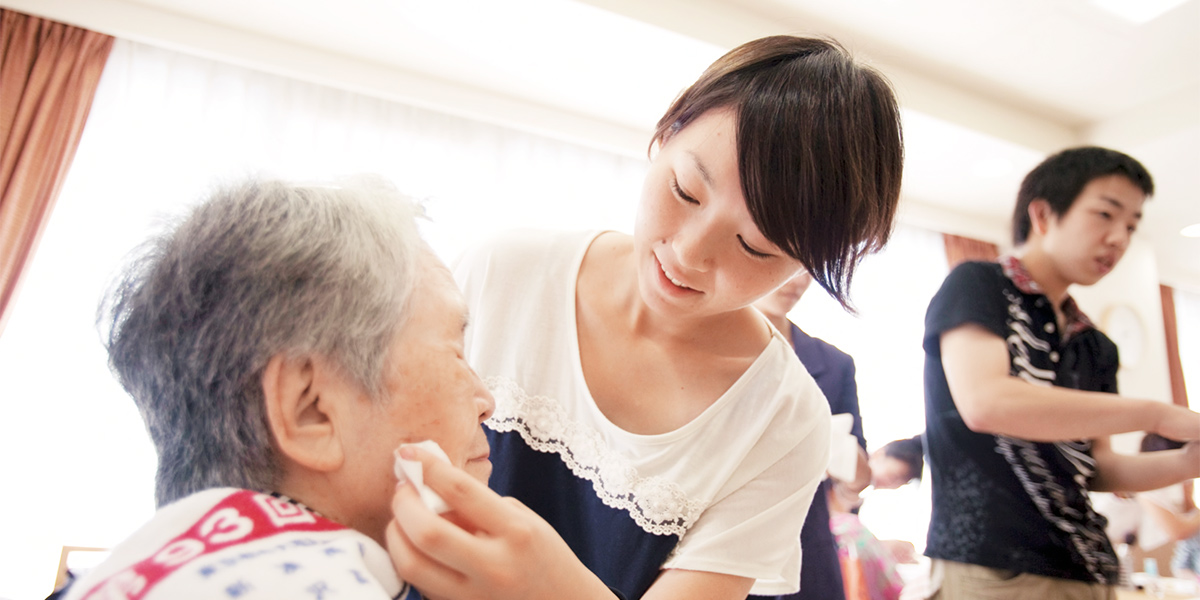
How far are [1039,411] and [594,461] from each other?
3.40 feet

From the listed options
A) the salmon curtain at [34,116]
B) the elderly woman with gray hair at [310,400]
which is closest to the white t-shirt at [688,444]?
the elderly woman with gray hair at [310,400]

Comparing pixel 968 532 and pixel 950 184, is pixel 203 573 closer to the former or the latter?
pixel 968 532

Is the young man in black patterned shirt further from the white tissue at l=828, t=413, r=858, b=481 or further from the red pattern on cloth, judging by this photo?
the red pattern on cloth

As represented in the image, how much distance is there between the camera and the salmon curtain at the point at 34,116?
3.55 metres

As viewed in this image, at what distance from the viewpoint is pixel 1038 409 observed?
60.7 inches

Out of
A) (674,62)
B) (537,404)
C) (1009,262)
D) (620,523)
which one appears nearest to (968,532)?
(1009,262)

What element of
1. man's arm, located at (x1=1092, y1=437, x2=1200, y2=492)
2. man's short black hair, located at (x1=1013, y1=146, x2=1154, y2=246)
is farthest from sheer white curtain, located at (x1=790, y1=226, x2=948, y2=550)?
man's arm, located at (x1=1092, y1=437, x2=1200, y2=492)

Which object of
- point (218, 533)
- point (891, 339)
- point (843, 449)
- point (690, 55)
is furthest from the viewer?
point (891, 339)

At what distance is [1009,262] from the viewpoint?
1810 mm

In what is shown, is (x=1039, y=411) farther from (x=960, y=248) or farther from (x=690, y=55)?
(x=960, y=248)

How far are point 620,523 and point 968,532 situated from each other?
983 millimetres

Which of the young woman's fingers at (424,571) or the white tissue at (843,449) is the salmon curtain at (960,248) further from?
the young woman's fingers at (424,571)

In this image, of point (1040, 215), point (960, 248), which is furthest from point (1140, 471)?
point (960, 248)

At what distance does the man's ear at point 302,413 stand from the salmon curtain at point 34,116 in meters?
3.83
